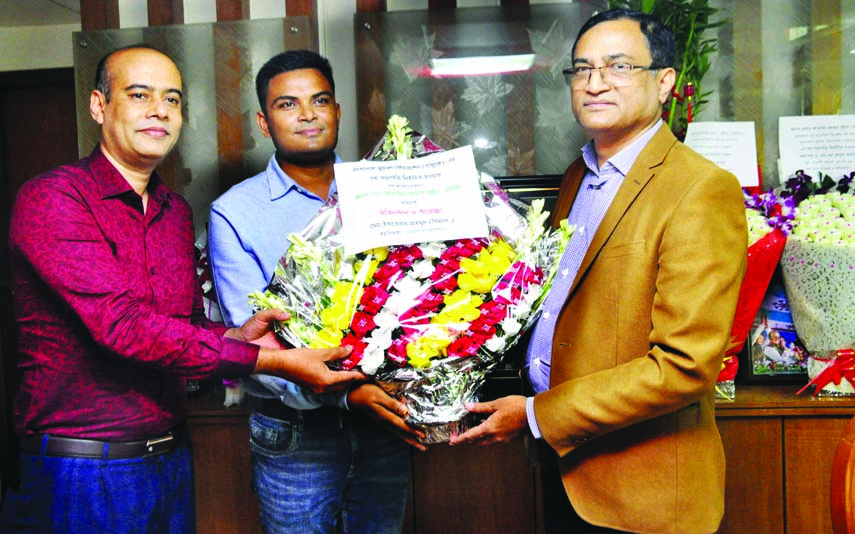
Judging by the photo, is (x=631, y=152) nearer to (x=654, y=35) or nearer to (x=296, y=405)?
(x=654, y=35)

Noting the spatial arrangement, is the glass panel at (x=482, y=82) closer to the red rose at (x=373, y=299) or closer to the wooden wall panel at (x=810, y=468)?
the wooden wall panel at (x=810, y=468)

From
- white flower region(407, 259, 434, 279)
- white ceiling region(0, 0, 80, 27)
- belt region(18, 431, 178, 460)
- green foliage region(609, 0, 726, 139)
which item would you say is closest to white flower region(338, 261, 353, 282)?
white flower region(407, 259, 434, 279)

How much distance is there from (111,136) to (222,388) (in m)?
1.08

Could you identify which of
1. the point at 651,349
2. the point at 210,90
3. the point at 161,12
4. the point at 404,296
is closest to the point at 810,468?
the point at 651,349

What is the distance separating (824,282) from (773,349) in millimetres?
318

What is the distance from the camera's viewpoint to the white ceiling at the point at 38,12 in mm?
3615

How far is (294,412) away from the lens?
5.86 feet

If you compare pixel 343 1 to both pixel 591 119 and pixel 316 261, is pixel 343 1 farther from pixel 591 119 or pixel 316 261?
pixel 316 261

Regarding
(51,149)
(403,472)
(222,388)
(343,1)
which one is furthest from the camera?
(51,149)

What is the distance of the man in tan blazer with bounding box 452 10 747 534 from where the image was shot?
144cm

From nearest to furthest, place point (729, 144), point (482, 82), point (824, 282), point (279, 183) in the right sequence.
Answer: point (279, 183), point (824, 282), point (729, 144), point (482, 82)

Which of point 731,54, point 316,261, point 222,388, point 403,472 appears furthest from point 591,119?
point 222,388

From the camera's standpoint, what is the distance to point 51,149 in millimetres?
4059

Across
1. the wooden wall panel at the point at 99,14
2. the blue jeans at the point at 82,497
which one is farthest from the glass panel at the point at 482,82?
the blue jeans at the point at 82,497
